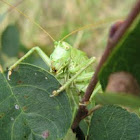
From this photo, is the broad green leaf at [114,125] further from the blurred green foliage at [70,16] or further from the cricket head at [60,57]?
the blurred green foliage at [70,16]

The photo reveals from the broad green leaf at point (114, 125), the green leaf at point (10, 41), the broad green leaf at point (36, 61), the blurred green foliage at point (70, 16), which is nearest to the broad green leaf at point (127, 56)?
the broad green leaf at point (114, 125)

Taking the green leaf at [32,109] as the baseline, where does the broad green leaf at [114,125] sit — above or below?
below

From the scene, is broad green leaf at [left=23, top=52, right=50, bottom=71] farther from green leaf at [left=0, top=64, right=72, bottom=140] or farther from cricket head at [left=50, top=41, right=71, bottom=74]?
green leaf at [left=0, top=64, right=72, bottom=140]

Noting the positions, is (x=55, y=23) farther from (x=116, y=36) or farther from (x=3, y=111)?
(x=116, y=36)

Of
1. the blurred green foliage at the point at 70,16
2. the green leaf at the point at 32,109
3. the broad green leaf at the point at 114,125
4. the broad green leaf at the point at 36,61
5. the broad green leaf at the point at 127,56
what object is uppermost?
the broad green leaf at the point at 127,56

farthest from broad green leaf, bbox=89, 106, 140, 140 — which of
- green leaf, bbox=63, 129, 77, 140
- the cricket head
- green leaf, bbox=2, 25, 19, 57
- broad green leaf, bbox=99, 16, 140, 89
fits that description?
green leaf, bbox=2, 25, 19, 57

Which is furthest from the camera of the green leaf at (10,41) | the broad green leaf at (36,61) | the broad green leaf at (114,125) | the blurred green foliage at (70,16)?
the blurred green foliage at (70,16)

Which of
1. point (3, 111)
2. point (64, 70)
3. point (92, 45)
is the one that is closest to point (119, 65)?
point (3, 111)
